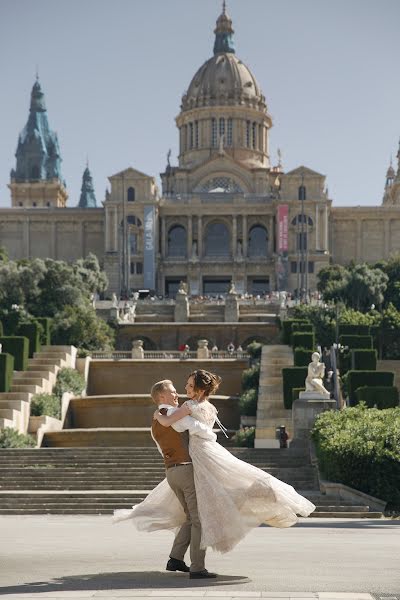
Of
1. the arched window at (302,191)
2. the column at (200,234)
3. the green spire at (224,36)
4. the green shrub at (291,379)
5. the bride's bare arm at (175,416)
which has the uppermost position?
the green spire at (224,36)

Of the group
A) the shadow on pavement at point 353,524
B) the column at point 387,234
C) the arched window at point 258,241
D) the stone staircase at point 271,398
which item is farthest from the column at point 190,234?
the shadow on pavement at point 353,524

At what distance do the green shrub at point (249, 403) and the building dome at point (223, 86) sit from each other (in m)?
84.3

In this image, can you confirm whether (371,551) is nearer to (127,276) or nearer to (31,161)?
(127,276)

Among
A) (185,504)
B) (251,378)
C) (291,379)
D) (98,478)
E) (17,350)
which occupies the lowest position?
(98,478)

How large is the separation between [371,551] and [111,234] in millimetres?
103264

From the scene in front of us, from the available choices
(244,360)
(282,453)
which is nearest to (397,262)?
(244,360)

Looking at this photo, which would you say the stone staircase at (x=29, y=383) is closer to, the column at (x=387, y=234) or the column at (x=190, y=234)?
the column at (x=190, y=234)

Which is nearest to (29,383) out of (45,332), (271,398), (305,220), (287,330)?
(271,398)

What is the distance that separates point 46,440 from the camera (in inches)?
1791

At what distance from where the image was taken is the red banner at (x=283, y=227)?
112m

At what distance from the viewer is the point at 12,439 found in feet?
130

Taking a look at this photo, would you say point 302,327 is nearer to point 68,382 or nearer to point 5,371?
point 68,382

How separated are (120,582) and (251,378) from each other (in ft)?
137

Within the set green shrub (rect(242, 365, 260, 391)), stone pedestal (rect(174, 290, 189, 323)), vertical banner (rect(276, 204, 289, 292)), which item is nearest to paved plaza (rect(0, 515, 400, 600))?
green shrub (rect(242, 365, 260, 391))
